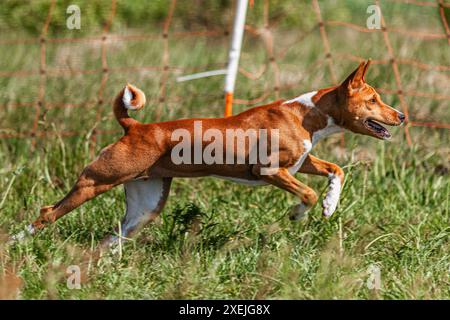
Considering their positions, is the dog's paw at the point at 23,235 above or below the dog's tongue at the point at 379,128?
below

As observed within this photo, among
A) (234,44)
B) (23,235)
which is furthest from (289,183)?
(234,44)

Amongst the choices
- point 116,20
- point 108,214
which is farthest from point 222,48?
point 108,214

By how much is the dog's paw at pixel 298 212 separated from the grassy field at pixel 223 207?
0.54ft

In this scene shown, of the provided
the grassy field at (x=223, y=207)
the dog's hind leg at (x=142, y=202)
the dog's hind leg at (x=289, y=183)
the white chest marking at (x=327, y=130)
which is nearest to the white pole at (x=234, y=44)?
the grassy field at (x=223, y=207)

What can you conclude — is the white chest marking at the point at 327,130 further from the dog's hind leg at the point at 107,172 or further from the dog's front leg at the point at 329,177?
the dog's hind leg at the point at 107,172

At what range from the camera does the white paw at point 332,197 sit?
5.29m

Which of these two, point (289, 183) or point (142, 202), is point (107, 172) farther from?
point (289, 183)

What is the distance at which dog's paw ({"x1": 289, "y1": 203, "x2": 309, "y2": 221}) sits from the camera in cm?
533

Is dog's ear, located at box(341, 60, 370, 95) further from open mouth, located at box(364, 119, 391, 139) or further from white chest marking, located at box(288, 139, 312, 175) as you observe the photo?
white chest marking, located at box(288, 139, 312, 175)

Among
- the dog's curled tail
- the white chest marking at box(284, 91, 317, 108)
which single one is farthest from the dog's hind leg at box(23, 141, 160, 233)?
the white chest marking at box(284, 91, 317, 108)

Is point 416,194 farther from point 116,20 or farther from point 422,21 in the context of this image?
point 116,20

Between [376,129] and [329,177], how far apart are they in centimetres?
41

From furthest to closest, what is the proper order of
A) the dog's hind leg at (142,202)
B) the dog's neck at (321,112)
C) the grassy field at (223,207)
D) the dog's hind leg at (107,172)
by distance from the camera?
the dog's hind leg at (142,202) → the dog's neck at (321,112) → the dog's hind leg at (107,172) → the grassy field at (223,207)

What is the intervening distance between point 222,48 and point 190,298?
575cm
